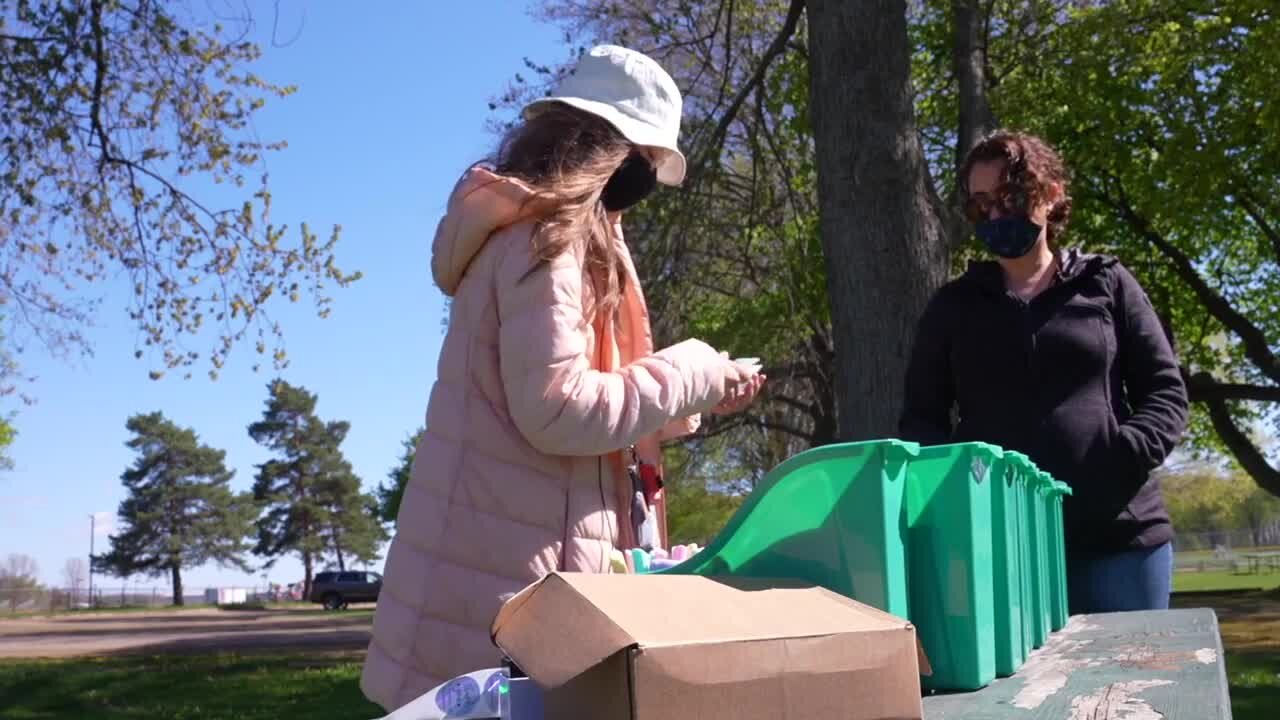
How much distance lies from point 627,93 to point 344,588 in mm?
52377

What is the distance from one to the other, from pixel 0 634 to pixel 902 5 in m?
26.9

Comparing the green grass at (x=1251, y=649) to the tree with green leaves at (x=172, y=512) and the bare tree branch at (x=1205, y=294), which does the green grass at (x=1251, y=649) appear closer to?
the bare tree branch at (x=1205, y=294)

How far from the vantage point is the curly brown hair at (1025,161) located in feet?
9.41

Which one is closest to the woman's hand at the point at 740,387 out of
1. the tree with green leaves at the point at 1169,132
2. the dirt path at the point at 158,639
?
the tree with green leaves at the point at 1169,132

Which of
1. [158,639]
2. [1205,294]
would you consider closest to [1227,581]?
[1205,294]

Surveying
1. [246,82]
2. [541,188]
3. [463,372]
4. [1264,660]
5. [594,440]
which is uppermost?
[246,82]

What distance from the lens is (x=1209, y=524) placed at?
A: 7488 centimetres

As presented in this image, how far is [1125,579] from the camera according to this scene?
2902 mm

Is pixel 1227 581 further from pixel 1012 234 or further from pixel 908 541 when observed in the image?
pixel 908 541

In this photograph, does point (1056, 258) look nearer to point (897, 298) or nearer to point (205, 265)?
point (897, 298)

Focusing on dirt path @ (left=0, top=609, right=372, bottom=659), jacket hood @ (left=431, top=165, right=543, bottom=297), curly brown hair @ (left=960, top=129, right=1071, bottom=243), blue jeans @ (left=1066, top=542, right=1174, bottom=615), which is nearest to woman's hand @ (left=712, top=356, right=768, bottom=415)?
jacket hood @ (left=431, top=165, right=543, bottom=297)

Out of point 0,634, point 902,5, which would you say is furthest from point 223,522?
point 902,5

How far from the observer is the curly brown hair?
287 centimetres

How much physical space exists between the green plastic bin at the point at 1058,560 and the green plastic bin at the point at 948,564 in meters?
0.84
